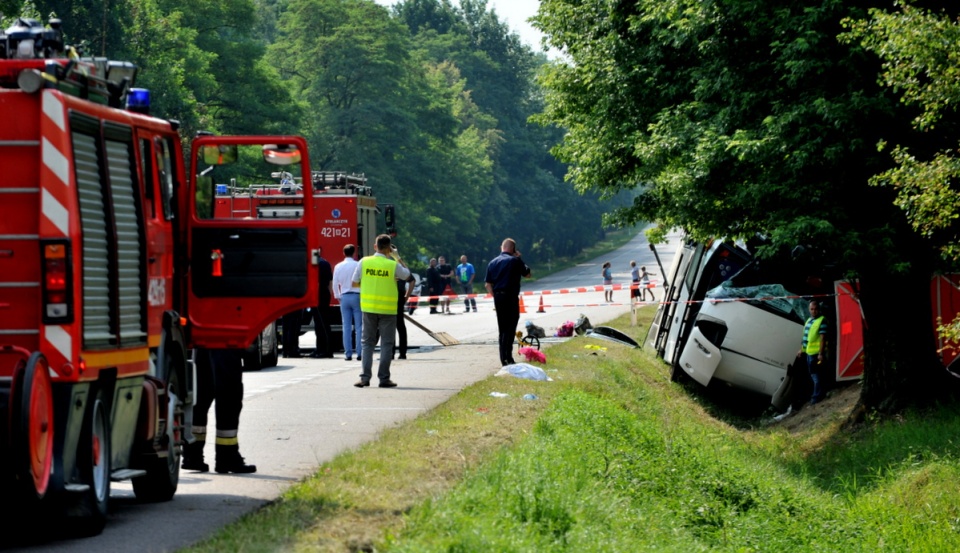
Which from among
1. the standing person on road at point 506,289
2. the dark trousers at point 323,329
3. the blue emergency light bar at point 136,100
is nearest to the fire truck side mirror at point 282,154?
the blue emergency light bar at point 136,100

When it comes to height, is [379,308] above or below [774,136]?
below

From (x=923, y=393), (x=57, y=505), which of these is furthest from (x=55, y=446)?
(x=923, y=393)

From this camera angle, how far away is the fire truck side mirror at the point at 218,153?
9.38 meters

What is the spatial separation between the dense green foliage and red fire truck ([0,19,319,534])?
31.1 meters

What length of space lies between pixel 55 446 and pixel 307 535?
130 cm

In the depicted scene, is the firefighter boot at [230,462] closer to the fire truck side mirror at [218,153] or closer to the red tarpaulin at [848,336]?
the fire truck side mirror at [218,153]

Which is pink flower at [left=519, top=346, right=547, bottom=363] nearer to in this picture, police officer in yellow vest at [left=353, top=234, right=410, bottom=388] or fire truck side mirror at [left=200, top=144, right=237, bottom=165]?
police officer in yellow vest at [left=353, top=234, right=410, bottom=388]

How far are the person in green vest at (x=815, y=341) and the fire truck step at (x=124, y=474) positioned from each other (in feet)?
44.3

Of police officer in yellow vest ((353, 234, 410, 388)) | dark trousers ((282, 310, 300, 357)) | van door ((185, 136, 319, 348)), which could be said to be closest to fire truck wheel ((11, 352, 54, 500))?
van door ((185, 136, 319, 348))

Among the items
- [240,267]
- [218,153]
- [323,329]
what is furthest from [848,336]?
[218,153]

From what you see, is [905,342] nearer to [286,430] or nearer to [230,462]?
[286,430]

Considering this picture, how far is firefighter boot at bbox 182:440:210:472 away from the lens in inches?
405

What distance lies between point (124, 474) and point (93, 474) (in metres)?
0.54

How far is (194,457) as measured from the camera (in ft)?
34.0
